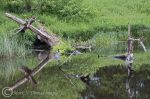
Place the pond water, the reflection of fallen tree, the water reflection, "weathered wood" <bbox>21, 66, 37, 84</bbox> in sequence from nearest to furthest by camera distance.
Result: 1. the water reflection
2. the pond water
3. the reflection of fallen tree
4. "weathered wood" <bbox>21, 66, 37, 84</bbox>

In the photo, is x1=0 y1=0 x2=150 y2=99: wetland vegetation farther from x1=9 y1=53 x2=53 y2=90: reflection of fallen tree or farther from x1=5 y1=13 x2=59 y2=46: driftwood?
x1=5 y1=13 x2=59 y2=46: driftwood

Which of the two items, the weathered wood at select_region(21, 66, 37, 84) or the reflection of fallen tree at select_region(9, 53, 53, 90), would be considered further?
the weathered wood at select_region(21, 66, 37, 84)

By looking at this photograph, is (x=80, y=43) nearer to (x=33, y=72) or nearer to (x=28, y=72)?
(x=33, y=72)

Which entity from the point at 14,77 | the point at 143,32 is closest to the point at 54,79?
the point at 14,77

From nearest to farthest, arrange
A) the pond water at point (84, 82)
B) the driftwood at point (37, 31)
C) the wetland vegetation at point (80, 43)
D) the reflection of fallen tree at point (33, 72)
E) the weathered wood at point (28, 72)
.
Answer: the pond water at point (84, 82), the wetland vegetation at point (80, 43), the reflection of fallen tree at point (33, 72), the weathered wood at point (28, 72), the driftwood at point (37, 31)

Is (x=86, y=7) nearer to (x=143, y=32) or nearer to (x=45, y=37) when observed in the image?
(x=143, y=32)

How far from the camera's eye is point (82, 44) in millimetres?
23500

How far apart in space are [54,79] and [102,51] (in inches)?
189

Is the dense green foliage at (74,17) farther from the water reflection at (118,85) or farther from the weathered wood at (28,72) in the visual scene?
the water reflection at (118,85)

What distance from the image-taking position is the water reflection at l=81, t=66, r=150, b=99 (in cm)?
1722

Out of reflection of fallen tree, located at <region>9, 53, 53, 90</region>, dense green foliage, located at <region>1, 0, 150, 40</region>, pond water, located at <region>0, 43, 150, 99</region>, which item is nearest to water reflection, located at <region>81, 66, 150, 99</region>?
pond water, located at <region>0, 43, 150, 99</region>

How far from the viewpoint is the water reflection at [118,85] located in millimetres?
17219

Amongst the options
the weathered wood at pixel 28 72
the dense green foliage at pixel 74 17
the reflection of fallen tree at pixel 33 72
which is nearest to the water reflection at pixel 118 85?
the weathered wood at pixel 28 72

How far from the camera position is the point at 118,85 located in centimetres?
1870
